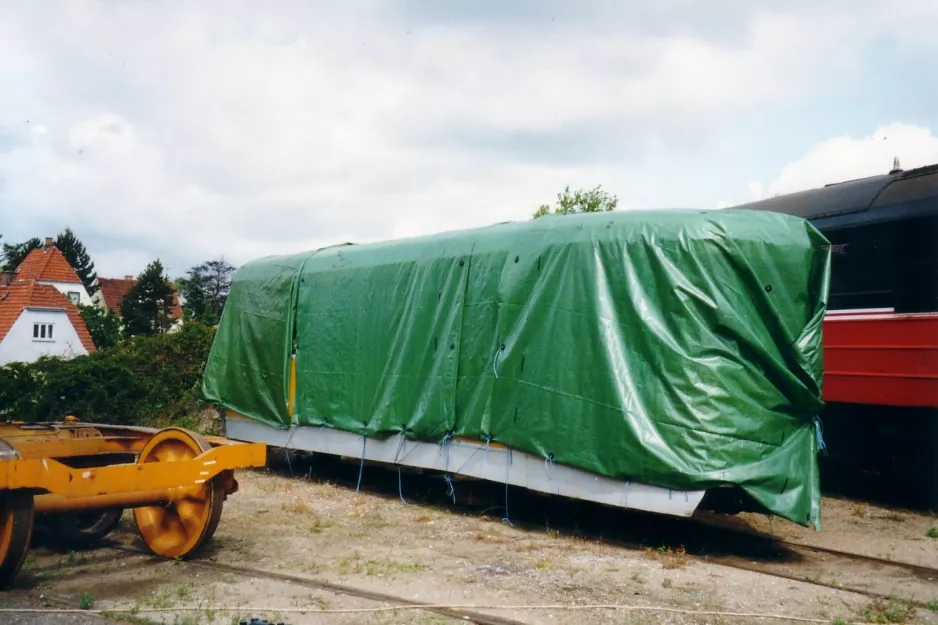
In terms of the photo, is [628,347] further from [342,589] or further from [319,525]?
[319,525]

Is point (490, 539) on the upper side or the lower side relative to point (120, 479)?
lower

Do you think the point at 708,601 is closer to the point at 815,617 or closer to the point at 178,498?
the point at 815,617

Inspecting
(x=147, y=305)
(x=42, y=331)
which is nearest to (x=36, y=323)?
(x=42, y=331)

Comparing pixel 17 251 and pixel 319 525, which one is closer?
pixel 319 525

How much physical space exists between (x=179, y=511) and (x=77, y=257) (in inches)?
2618

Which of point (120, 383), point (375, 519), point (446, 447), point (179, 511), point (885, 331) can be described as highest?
point (885, 331)

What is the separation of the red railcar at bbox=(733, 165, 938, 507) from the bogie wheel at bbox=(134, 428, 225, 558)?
22.3 ft

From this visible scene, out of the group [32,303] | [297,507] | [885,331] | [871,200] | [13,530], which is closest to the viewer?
[13,530]

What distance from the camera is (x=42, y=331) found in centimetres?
3609

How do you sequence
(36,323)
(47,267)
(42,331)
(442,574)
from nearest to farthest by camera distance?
(442,574), (36,323), (42,331), (47,267)

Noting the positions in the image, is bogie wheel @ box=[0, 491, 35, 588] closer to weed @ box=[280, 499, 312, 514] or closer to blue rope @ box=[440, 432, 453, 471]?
weed @ box=[280, 499, 312, 514]

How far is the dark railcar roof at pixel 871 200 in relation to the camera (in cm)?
904

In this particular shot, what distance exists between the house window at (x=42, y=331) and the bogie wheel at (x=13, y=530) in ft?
112

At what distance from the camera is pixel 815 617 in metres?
5.31
